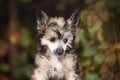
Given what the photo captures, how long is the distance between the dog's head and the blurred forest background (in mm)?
1580

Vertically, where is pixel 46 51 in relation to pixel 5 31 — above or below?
below

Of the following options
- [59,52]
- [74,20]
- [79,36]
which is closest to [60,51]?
[59,52]

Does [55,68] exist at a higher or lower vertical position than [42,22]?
lower

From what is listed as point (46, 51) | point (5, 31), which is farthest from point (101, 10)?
point (5, 31)

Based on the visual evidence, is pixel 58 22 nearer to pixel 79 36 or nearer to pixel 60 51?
pixel 60 51

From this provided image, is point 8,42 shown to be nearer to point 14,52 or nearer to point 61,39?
point 14,52

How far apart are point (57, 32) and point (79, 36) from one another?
5.59 ft

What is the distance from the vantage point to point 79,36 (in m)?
8.62

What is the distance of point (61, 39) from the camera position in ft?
22.9

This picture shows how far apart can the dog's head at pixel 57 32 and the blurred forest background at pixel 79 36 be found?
158cm

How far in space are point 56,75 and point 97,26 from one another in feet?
6.78

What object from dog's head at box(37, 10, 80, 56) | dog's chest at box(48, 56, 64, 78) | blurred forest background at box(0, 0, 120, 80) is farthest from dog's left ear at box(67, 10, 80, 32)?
blurred forest background at box(0, 0, 120, 80)

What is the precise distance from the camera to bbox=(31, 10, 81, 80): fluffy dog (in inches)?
275

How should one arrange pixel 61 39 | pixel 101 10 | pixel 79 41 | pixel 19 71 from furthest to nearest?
pixel 19 71 → pixel 101 10 → pixel 79 41 → pixel 61 39
